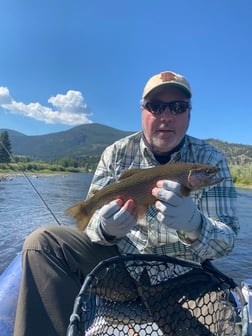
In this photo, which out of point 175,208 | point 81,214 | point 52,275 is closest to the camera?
point 175,208

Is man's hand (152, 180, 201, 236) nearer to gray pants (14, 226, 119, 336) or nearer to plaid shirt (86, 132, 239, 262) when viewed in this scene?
plaid shirt (86, 132, 239, 262)

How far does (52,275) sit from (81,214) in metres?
0.46

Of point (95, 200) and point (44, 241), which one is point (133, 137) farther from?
point (44, 241)

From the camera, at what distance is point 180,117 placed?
2.53 metres

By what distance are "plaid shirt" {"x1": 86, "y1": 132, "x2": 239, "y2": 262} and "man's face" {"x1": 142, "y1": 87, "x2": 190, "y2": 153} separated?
0.12 metres

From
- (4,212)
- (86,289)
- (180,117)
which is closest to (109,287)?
(86,289)

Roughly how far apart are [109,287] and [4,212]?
15474 millimetres

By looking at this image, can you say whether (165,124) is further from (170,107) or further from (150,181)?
(150,181)

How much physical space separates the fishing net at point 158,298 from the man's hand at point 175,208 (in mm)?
366

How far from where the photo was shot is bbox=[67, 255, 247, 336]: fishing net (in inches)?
83.2

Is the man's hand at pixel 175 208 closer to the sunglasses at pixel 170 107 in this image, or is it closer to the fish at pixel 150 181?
the fish at pixel 150 181

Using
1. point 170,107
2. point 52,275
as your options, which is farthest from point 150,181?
point 52,275

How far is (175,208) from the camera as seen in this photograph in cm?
195

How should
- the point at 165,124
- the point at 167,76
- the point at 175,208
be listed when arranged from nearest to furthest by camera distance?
the point at 175,208 → the point at 165,124 → the point at 167,76
